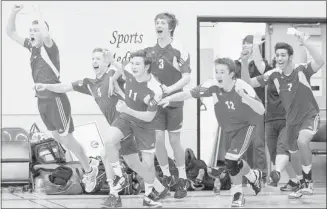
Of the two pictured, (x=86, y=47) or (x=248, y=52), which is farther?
(x=86, y=47)

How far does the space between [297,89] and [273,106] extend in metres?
1.39

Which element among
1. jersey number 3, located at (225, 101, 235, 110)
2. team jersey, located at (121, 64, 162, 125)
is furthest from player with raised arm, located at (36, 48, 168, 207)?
jersey number 3, located at (225, 101, 235, 110)

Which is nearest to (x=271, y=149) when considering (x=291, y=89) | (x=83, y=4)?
(x=291, y=89)

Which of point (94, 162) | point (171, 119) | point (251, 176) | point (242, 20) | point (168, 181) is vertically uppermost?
point (242, 20)

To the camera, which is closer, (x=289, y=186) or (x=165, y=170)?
(x=165, y=170)

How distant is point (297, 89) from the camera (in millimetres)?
10828

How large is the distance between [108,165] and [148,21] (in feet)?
10.9

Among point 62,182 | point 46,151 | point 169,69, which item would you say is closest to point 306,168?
point 169,69

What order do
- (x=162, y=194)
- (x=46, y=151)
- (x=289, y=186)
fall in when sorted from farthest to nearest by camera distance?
1. (x=289, y=186)
2. (x=46, y=151)
3. (x=162, y=194)

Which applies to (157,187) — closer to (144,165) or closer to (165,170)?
(144,165)

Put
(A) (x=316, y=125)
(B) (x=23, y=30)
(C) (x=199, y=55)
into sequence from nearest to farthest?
1. (A) (x=316, y=125)
2. (B) (x=23, y=30)
3. (C) (x=199, y=55)

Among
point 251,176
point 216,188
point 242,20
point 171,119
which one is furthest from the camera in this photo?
point 242,20

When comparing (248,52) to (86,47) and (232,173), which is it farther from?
(86,47)

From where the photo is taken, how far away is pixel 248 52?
1064 centimetres
